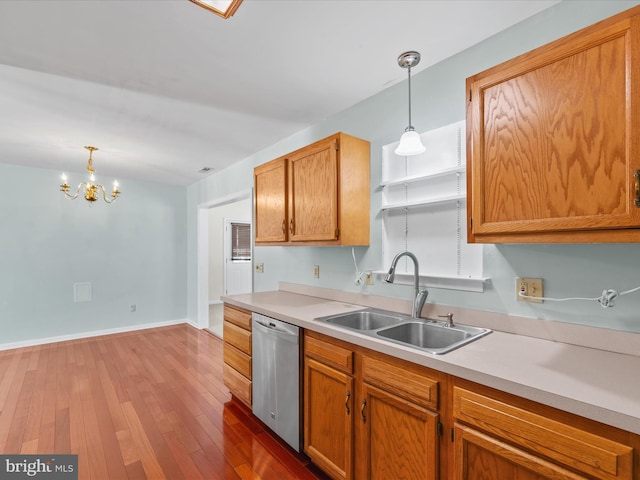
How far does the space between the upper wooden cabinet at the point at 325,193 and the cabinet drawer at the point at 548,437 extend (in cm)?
127

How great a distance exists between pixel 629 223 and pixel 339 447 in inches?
64.1

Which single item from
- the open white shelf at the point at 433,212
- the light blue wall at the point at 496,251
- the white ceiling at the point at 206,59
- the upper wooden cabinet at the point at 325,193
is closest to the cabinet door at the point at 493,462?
the light blue wall at the point at 496,251

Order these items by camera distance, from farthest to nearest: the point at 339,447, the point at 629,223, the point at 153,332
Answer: the point at 153,332 < the point at 339,447 < the point at 629,223

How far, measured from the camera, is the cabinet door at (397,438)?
4.32ft

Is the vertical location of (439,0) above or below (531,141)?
above

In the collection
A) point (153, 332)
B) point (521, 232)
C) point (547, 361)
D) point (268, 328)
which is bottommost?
point (153, 332)

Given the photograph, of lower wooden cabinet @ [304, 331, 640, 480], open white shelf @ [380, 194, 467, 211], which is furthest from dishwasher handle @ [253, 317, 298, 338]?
open white shelf @ [380, 194, 467, 211]

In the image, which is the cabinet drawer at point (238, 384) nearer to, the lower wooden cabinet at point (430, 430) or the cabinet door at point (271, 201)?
the lower wooden cabinet at point (430, 430)

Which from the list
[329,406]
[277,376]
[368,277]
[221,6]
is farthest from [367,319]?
[221,6]

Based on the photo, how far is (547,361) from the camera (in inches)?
48.6

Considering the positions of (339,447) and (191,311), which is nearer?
(339,447)

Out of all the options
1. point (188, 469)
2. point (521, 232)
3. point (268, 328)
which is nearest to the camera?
point (521, 232)

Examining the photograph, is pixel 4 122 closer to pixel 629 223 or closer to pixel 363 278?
pixel 363 278

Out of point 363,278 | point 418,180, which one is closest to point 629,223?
point 418,180
